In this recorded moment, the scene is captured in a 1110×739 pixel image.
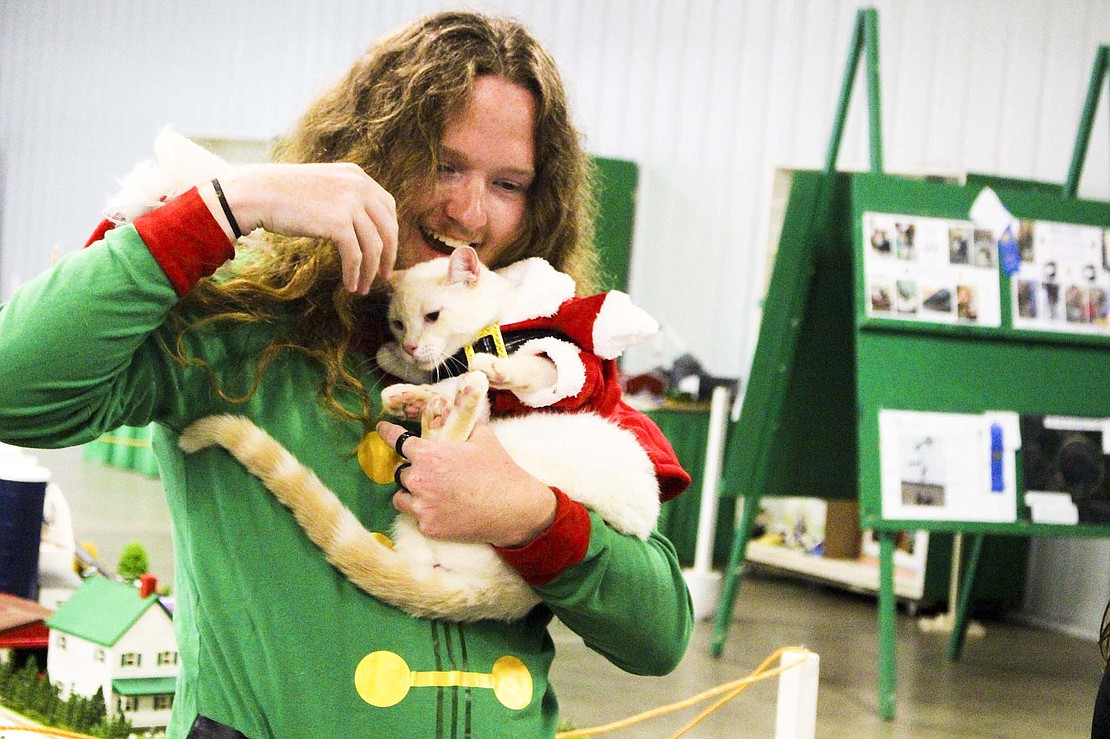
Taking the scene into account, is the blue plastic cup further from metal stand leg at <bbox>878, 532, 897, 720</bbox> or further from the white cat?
metal stand leg at <bbox>878, 532, 897, 720</bbox>

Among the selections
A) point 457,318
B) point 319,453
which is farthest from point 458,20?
point 319,453

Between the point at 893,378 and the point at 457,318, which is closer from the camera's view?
the point at 457,318

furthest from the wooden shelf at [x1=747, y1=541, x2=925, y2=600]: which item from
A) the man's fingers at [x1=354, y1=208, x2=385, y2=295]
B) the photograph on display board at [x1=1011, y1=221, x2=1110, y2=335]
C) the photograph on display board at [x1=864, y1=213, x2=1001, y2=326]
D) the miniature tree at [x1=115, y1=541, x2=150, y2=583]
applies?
the man's fingers at [x1=354, y1=208, x2=385, y2=295]

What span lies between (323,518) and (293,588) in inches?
2.7

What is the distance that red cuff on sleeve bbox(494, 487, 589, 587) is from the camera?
1.13m

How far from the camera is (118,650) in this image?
8.24ft

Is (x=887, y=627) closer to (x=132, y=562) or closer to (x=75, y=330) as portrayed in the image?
(x=132, y=562)

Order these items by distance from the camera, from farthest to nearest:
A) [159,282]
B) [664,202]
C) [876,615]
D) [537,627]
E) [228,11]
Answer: [228,11] → [664,202] → [876,615] → [537,627] → [159,282]

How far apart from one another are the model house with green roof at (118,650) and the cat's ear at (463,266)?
5.16 feet

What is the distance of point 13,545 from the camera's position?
2795mm

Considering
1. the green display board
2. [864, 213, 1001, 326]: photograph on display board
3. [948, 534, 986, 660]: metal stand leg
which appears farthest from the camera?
the green display board

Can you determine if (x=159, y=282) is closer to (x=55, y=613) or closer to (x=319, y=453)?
(x=319, y=453)

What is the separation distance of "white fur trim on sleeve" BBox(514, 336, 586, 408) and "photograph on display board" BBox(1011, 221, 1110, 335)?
2.94 meters

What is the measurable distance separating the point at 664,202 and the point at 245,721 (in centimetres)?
628
